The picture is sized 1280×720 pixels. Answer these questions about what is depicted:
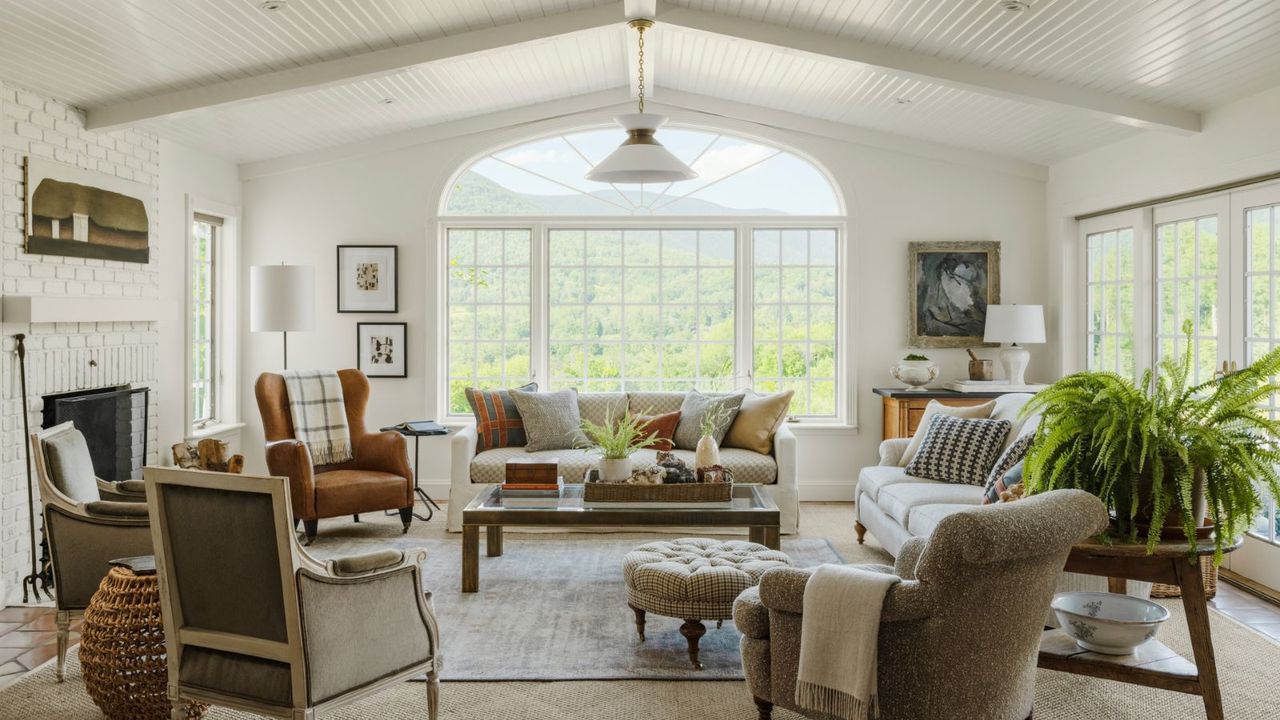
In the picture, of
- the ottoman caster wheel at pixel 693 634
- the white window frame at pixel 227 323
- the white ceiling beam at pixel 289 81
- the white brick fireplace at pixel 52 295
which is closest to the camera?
the ottoman caster wheel at pixel 693 634

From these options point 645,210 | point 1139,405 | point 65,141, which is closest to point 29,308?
point 65,141

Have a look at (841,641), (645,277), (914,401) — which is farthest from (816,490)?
(841,641)

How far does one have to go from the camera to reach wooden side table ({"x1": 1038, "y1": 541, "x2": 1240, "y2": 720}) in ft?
9.21

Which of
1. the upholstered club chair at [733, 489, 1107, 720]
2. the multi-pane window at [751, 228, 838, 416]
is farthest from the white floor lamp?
the upholstered club chair at [733, 489, 1107, 720]

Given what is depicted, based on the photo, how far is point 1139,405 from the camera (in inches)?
110

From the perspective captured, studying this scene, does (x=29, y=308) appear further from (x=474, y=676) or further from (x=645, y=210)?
(x=645, y=210)

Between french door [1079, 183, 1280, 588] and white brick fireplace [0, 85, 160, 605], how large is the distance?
17.4 feet

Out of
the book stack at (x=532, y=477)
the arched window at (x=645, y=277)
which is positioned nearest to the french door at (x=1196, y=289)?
the arched window at (x=645, y=277)

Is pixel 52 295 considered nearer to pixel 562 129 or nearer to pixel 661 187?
pixel 562 129

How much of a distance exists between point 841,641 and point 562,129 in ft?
16.9

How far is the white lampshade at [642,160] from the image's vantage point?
13.8ft

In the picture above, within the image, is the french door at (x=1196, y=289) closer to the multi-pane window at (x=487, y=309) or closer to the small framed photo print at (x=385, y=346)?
the multi-pane window at (x=487, y=309)

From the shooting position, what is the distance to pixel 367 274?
696 cm

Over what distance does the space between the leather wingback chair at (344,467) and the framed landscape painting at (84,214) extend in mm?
1046
